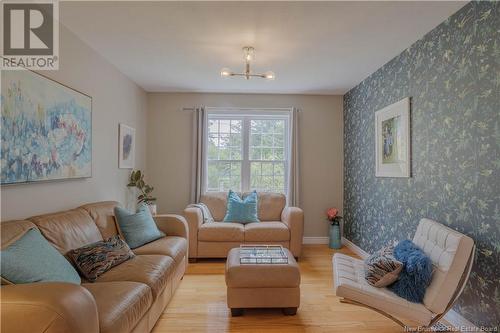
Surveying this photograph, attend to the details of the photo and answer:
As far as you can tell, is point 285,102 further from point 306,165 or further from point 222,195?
point 222,195

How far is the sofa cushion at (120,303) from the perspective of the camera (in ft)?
4.86

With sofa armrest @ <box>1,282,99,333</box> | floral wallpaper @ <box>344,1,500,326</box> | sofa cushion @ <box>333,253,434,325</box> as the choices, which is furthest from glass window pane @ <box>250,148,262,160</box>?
sofa armrest @ <box>1,282,99,333</box>

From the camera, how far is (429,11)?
2293mm

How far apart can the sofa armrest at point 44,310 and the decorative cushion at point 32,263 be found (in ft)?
0.75

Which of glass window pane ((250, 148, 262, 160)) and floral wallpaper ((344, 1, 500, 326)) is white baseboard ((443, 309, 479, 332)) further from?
glass window pane ((250, 148, 262, 160))

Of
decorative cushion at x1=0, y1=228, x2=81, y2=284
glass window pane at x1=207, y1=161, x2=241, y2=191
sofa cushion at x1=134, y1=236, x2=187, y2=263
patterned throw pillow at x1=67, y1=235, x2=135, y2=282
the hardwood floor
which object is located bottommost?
the hardwood floor

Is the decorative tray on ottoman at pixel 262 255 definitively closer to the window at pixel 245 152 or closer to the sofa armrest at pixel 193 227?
the sofa armrest at pixel 193 227

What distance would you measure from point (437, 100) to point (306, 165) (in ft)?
8.23

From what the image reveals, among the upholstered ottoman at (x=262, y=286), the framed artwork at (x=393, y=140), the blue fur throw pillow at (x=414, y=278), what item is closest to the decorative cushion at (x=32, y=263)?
the upholstered ottoman at (x=262, y=286)

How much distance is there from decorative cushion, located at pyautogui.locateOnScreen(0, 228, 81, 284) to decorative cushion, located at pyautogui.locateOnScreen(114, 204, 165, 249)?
3.08 ft

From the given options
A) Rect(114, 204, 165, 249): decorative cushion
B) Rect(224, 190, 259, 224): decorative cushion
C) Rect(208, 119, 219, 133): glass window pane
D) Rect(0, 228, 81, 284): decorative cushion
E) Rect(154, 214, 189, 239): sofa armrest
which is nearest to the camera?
Rect(0, 228, 81, 284): decorative cushion

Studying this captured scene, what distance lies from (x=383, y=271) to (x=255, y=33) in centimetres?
234

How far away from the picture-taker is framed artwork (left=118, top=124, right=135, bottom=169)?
376 cm

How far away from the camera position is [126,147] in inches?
155
